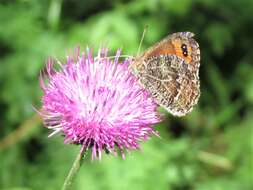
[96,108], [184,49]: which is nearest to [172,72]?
[184,49]

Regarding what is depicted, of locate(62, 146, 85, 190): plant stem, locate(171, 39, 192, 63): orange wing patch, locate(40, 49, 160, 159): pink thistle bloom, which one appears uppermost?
locate(171, 39, 192, 63): orange wing patch

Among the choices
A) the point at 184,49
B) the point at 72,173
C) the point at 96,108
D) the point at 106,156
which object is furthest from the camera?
the point at 106,156

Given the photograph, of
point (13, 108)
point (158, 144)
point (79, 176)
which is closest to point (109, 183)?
point (79, 176)

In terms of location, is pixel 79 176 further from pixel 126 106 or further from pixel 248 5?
pixel 248 5

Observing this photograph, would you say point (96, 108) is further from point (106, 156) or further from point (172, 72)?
point (106, 156)

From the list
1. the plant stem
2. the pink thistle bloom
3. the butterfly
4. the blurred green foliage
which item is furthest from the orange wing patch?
the blurred green foliage

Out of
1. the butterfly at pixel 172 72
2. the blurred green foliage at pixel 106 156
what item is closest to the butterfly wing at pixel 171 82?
the butterfly at pixel 172 72

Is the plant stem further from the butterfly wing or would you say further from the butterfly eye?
the butterfly eye
